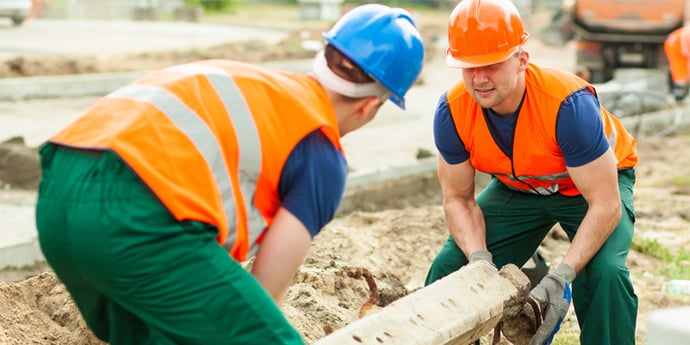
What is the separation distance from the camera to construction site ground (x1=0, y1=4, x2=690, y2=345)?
466 cm

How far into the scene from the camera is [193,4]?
1428 inches

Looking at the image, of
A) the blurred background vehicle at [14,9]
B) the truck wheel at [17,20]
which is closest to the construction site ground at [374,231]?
the blurred background vehicle at [14,9]

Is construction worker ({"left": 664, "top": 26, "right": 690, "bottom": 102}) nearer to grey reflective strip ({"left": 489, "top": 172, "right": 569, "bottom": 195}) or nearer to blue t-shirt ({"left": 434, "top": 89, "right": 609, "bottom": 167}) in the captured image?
grey reflective strip ({"left": 489, "top": 172, "right": 569, "bottom": 195})

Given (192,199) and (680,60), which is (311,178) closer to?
(192,199)

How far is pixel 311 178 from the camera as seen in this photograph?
9.76 feet

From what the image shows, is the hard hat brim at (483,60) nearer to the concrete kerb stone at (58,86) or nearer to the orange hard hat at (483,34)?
the orange hard hat at (483,34)

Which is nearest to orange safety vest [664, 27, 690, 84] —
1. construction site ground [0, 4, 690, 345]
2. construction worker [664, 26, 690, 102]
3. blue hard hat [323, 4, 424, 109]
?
construction worker [664, 26, 690, 102]

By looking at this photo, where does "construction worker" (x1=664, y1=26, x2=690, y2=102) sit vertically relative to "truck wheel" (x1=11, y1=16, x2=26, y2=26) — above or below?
above

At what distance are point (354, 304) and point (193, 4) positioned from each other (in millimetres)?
32226

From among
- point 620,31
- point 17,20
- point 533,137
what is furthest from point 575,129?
point 17,20

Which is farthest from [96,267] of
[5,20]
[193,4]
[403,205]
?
[193,4]

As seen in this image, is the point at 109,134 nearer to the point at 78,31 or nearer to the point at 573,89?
the point at 573,89

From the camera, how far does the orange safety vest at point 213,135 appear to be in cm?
284

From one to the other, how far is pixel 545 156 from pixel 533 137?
0.11m
